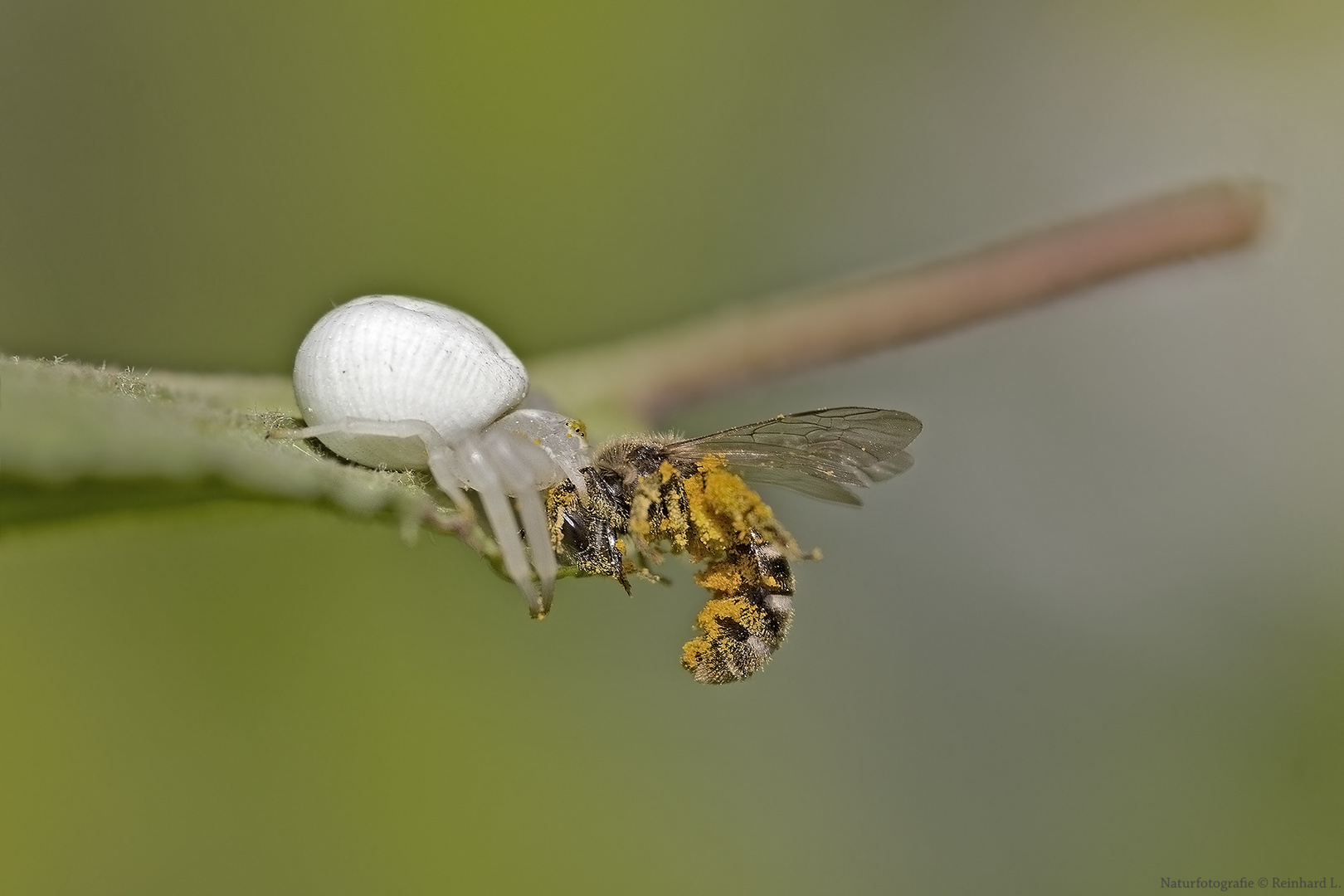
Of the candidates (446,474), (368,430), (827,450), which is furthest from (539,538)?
(827,450)

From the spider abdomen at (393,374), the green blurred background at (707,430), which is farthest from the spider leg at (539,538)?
the green blurred background at (707,430)

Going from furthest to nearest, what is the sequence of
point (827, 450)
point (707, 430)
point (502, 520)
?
1. point (707, 430)
2. point (827, 450)
3. point (502, 520)

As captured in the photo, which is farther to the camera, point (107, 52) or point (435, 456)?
point (107, 52)

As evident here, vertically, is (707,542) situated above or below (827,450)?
below

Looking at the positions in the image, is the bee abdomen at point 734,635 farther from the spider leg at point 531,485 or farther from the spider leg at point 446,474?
the spider leg at point 446,474

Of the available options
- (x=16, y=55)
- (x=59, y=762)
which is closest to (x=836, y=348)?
(x=59, y=762)

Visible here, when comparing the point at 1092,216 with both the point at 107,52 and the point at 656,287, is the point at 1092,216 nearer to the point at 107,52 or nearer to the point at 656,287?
the point at 656,287

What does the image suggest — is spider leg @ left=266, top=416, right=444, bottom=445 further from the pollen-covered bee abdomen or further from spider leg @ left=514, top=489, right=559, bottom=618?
the pollen-covered bee abdomen

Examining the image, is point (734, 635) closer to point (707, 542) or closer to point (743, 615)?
point (743, 615)
